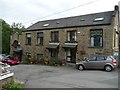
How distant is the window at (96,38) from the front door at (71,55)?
3238 millimetres

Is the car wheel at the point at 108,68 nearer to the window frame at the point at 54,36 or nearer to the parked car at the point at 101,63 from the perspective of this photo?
the parked car at the point at 101,63

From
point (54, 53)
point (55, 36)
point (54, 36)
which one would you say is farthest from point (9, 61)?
point (55, 36)

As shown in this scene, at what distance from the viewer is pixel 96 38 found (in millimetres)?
25328

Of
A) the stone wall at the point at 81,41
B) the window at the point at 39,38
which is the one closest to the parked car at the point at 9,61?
the stone wall at the point at 81,41

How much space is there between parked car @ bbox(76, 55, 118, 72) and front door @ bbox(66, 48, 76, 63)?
526 cm

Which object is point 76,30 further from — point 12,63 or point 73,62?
point 12,63

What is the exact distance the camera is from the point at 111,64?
2062cm

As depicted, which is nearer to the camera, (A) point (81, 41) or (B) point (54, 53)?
(A) point (81, 41)

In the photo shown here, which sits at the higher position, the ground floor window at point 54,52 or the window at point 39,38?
the window at point 39,38

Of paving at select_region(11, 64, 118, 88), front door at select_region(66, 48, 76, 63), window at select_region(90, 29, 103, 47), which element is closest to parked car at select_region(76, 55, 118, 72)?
paving at select_region(11, 64, 118, 88)

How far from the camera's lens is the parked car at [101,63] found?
814 inches

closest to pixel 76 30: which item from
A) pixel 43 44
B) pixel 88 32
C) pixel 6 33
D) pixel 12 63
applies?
pixel 88 32

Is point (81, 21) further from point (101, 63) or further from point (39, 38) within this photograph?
Answer: point (101, 63)

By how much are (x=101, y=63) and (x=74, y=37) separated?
7467mm
